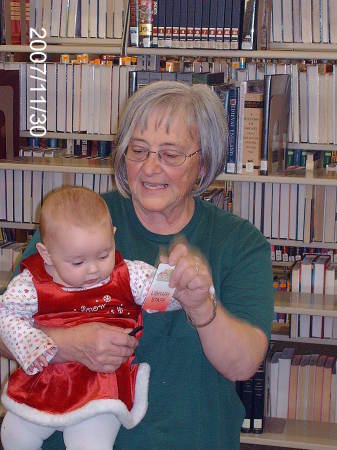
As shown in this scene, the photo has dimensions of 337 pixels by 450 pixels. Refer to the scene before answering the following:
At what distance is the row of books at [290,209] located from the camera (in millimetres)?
3650

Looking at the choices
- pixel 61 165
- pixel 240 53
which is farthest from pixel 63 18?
pixel 240 53

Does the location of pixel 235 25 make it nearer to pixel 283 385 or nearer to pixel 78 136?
pixel 78 136

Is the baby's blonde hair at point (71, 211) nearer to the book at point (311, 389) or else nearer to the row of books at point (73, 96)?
the row of books at point (73, 96)

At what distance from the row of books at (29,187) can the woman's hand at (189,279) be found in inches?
86.1

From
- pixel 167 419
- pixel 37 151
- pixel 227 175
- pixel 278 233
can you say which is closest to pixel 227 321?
pixel 167 419

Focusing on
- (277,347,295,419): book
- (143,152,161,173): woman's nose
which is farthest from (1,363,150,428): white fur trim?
(277,347,295,419): book

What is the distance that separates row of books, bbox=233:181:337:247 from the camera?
3.65m

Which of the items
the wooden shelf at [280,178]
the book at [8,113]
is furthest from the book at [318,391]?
the book at [8,113]

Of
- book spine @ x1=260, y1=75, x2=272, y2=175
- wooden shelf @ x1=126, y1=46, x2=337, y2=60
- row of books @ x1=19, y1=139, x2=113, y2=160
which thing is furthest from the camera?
row of books @ x1=19, y1=139, x2=113, y2=160

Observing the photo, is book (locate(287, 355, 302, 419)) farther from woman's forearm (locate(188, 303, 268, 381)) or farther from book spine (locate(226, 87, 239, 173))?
woman's forearm (locate(188, 303, 268, 381))

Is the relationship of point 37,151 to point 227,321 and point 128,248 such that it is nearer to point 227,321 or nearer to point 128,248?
point 128,248

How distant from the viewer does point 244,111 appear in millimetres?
3400

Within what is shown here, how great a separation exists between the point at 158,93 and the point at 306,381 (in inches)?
83.5

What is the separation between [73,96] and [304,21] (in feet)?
3.75
